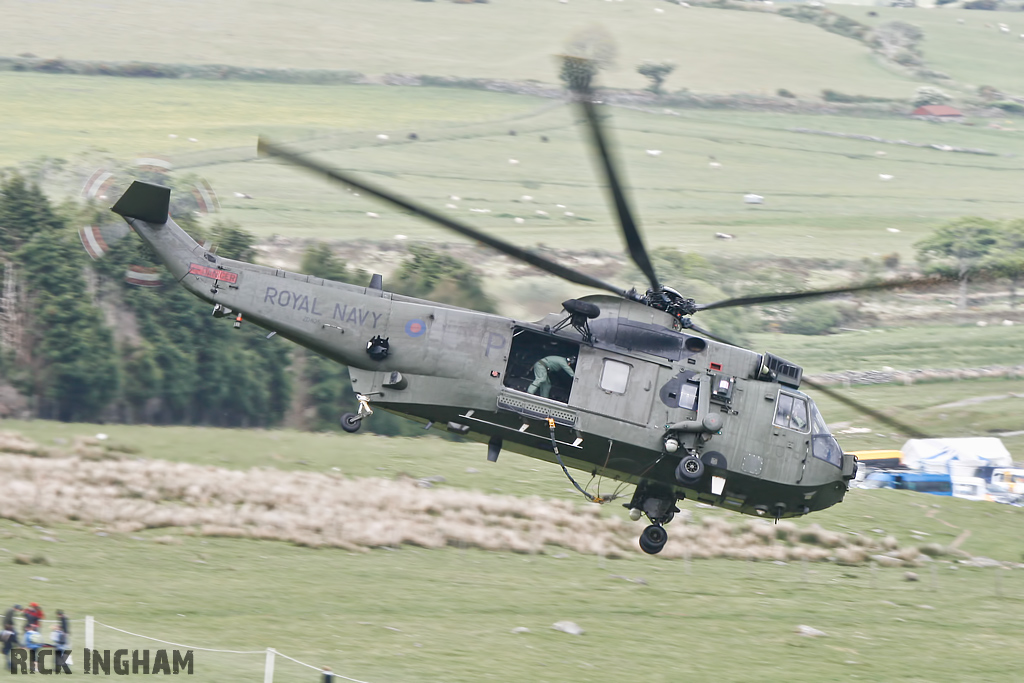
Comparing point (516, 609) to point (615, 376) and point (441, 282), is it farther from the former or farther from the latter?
point (441, 282)

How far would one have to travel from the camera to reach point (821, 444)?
19.8 metres

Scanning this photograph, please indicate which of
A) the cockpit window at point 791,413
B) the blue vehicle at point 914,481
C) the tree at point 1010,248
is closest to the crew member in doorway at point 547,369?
the cockpit window at point 791,413

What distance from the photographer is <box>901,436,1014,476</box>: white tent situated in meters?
49.1

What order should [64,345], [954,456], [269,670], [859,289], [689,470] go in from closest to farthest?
[859,289]
[689,470]
[269,670]
[954,456]
[64,345]

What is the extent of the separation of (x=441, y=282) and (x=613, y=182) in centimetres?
3361

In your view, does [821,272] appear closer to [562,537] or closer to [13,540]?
[562,537]

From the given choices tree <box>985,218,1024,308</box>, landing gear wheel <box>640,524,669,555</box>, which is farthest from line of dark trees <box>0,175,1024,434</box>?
tree <box>985,218,1024,308</box>

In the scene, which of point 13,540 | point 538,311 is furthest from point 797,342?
point 13,540

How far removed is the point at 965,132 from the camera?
13962 centimetres

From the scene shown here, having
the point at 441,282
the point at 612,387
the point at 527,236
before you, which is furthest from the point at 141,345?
the point at 527,236

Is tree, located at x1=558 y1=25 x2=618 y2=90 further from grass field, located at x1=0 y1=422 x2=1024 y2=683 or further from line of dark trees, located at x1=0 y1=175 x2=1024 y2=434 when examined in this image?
line of dark trees, located at x1=0 y1=175 x2=1024 y2=434

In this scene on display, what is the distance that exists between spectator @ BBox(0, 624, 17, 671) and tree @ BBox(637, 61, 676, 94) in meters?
119

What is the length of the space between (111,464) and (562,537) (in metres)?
16.2

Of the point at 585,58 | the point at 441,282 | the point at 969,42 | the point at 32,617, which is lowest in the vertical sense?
the point at 32,617
